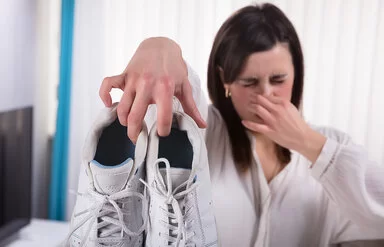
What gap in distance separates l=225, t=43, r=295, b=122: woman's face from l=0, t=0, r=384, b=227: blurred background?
28 centimetres

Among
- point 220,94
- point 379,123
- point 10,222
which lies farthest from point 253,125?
point 10,222

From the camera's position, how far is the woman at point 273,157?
0.70 meters

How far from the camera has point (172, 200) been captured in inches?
19.4

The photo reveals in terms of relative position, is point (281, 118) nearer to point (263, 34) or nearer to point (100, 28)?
point (263, 34)

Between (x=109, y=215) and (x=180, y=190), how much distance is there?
10 centimetres

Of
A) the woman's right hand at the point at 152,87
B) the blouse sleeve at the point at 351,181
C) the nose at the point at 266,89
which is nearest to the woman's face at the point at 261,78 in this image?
the nose at the point at 266,89

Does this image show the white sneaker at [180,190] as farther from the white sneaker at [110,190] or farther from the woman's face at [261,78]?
the woman's face at [261,78]

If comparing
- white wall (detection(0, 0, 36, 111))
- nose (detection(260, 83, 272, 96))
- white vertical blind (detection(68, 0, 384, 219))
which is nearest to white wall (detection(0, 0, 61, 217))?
white wall (detection(0, 0, 36, 111))

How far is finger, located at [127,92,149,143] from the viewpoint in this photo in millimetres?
455

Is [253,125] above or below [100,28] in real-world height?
below

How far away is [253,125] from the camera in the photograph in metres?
0.70

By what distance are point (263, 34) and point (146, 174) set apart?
397 millimetres

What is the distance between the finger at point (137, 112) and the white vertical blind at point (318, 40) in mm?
653

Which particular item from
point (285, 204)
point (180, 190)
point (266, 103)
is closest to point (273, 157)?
point (285, 204)
